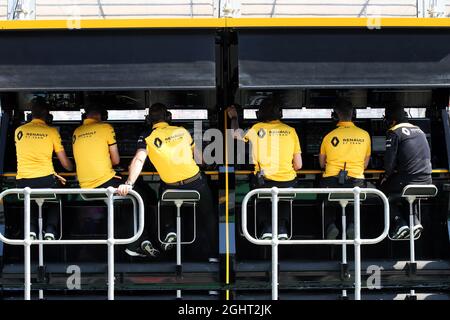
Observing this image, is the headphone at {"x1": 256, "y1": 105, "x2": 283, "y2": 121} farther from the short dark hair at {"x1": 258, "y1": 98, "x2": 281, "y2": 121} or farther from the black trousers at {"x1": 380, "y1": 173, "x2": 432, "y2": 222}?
the black trousers at {"x1": 380, "y1": 173, "x2": 432, "y2": 222}

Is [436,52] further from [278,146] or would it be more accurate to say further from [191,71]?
[191,71]

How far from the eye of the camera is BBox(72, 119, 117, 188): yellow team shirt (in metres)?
4.89

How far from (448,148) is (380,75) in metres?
1.13

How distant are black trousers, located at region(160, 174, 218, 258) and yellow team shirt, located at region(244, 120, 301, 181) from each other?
0.46 metres

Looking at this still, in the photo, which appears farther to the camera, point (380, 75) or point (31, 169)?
point (31, 169)

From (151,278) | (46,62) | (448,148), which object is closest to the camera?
(46,62)

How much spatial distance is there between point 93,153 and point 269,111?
4.85 ft

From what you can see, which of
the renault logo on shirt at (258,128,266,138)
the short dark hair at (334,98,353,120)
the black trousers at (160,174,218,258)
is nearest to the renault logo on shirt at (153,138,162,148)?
the black trousers at (160,174,218,258)

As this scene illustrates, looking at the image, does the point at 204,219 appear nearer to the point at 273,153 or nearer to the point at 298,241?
the point at 273,153

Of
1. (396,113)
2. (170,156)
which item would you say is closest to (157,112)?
(170,156)

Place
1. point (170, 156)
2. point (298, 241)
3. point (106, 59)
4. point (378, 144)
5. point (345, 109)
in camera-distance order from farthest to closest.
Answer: point (378, 144)
point (345, 109)
point (170, 156)
point (106, 59)
point (298, 241)

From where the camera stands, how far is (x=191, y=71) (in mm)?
4527

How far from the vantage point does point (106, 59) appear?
4527 mm

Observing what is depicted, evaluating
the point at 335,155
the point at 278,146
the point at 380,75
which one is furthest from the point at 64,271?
the point at 380,75
